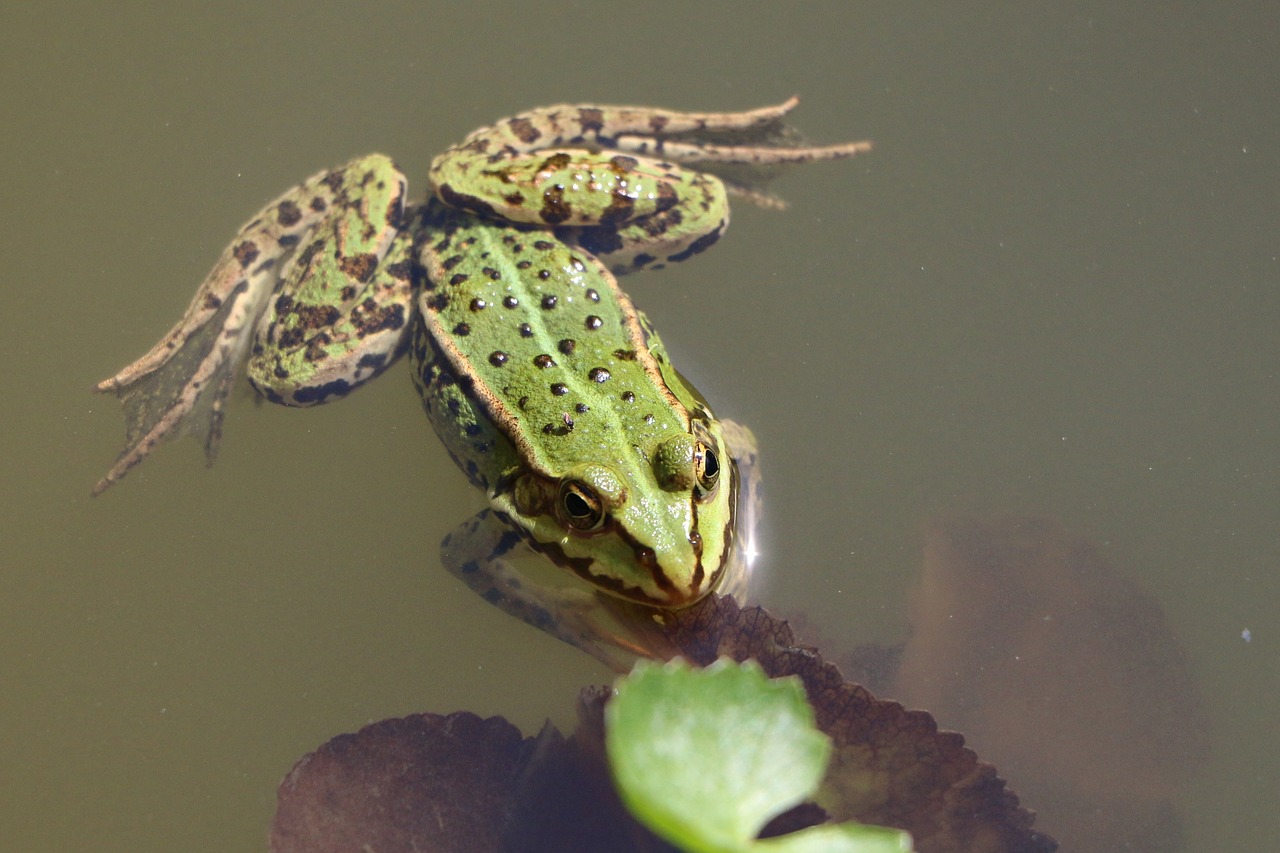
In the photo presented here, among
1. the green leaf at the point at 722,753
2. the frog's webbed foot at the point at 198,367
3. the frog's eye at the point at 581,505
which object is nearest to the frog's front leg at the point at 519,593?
the frog's eye at the point at 581,505

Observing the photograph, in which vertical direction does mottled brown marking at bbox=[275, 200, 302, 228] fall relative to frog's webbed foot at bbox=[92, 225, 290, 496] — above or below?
above

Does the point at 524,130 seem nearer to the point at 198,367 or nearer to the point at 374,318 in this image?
the point at 374,318

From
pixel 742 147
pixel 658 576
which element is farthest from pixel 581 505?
pixel 742 147

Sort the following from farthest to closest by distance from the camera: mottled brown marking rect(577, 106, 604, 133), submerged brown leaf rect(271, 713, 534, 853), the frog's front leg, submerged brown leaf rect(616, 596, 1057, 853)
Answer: mottled brown marking rect(577, 106, 604, 133) → the frog's front leg → submerged brown leaf rect(271, 713, 534, 853) → submerged brown leaf rect(616, 596, 1057, 853)

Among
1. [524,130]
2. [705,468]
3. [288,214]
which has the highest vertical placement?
[524,130]

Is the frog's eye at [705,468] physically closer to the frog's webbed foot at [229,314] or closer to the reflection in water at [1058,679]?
the reflection in water at [1058,679]

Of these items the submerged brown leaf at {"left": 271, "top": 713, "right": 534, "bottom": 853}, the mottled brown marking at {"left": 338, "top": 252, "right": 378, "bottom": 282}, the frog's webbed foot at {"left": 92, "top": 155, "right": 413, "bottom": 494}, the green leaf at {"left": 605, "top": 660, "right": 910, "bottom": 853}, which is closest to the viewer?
the green leaf at {"left": 605, "top": 660, "right": 910, "bottom": 853}

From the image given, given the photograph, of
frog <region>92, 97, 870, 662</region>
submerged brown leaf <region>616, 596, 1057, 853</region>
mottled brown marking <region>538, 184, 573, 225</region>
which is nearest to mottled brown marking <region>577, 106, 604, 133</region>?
frog <region>92, 97, 870, 662</region>

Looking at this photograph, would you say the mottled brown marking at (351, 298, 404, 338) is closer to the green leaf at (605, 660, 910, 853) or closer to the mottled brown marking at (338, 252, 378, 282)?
the mottled brown marking at (338, 252, 378, 282)

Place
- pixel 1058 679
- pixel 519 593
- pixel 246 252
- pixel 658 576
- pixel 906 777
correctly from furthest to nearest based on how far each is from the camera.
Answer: pixel 246 252
pixel 1058 679
pixel 519 593
pixel 658 576
pixel 906 777

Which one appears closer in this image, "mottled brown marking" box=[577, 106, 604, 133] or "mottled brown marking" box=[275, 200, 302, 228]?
"mottled brown marking" box=[275, 200, 302, 228]
